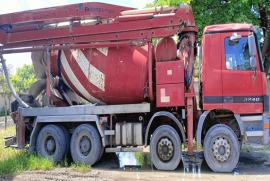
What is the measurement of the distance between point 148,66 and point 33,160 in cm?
379

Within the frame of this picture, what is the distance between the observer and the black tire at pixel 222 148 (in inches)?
210

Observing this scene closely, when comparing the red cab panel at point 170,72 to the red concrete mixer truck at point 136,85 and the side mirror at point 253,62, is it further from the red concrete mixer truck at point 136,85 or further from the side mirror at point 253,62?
the side mirror at point 253,62

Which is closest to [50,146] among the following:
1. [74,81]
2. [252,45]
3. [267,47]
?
[74,81]

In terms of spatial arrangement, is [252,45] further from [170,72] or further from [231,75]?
[170,72]

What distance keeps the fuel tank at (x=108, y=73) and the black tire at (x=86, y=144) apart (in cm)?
93

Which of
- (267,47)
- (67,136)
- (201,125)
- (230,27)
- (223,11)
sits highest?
(223,11)

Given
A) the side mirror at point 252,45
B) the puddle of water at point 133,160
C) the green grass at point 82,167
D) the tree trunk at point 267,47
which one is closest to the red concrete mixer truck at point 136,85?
Answer: the side mirror at point 252,45

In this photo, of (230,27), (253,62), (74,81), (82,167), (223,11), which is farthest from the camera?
(223,11)

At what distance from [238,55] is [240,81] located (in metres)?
0.60

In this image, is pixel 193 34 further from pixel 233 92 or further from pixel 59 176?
pixel 59 176

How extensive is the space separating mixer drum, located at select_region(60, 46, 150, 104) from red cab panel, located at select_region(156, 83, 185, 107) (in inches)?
20.0

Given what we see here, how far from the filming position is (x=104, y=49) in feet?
21.7

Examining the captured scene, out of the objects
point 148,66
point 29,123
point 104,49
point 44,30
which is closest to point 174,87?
point 148,66

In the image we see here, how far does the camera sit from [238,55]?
5.57 meters
